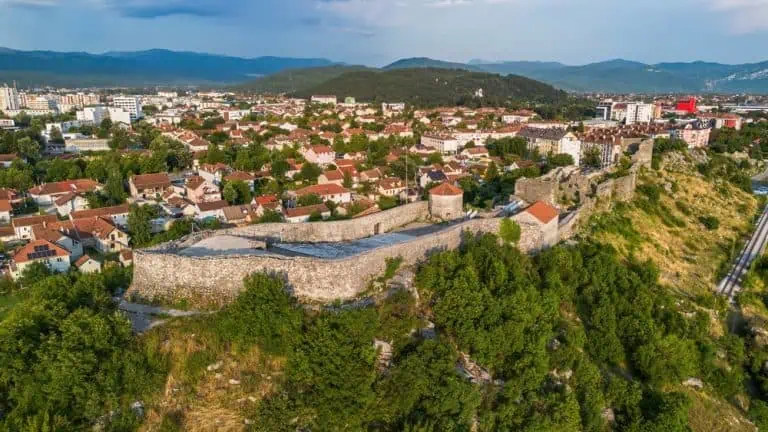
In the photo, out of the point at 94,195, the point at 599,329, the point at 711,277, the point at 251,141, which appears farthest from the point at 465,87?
the point at 599,329

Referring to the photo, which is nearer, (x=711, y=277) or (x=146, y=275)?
(x=146, y=275)

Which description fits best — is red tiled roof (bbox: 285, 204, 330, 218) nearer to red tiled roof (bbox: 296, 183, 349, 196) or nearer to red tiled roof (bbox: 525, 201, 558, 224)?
red tiled roof (bbox: 296, 183, 349, 196)

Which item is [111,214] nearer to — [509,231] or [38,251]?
[38,251]

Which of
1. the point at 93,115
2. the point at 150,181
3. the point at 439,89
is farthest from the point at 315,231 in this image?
the point at 439,89

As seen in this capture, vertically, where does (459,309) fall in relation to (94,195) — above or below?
above

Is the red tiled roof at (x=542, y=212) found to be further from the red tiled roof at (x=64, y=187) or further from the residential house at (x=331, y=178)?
the red tiled roof at (x=64, y=187)

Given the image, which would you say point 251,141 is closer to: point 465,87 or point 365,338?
point 365,338

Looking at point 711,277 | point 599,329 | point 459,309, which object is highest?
point 459,309
